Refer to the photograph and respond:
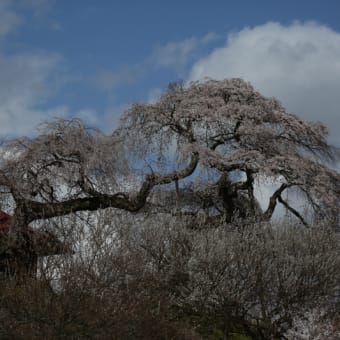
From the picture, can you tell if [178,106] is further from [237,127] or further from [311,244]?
[311,244]

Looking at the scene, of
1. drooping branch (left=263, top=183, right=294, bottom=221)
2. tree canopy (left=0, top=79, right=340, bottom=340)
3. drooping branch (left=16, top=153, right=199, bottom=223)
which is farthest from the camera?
drooping branch (left=263, top=183, right=294, bottom=221)

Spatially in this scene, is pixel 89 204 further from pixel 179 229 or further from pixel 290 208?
pixel 290 208

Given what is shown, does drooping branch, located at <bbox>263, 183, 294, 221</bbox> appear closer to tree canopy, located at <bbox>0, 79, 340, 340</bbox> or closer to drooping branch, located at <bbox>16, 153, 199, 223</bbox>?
tree canopy, located at <bbox>0, 79, 340, 340</bbox>

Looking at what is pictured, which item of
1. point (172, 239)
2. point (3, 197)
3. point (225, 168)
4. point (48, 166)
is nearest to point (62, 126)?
point (48, 166)

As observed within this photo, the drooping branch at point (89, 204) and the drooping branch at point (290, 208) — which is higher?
the drooping branch at point (290, 208)

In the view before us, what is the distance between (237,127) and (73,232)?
9584 mm

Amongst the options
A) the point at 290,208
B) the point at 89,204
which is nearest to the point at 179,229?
the point at 89,204

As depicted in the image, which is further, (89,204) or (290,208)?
(290,208)

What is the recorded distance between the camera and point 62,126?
19.9 m

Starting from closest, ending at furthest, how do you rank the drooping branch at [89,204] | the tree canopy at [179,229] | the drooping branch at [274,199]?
the tree canopy at [179,229] → the drooping branch at [89,204] → the drooping branch at [274,199]

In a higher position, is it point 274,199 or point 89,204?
point 274,199

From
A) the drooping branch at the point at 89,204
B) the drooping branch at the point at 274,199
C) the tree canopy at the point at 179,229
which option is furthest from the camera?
the drooping branch at the point at 274,199

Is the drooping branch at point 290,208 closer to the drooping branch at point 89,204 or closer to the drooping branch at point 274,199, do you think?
the drooping branch at point 274,199

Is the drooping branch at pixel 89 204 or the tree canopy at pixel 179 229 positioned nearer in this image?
the tree canopy at pixel 179 229
